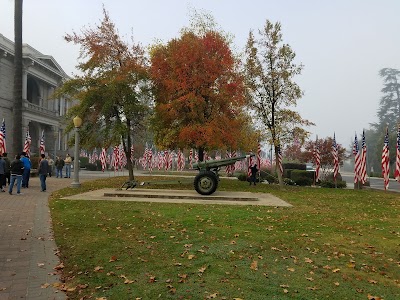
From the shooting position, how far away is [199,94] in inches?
850

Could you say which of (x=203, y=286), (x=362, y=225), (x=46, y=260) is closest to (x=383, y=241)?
(x=362, y=225)

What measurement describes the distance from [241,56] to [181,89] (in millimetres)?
5027

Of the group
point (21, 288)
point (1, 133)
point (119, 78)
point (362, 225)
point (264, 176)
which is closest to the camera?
point (21, 288)

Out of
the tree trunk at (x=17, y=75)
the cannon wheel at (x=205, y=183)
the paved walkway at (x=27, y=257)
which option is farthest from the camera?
the tree trunk at (x=17, y=75)

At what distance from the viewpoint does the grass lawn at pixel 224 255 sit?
16.5 ft

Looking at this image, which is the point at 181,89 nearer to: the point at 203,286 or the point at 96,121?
the point at 96,121

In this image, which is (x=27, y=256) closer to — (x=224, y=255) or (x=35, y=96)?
(x=224, y=255)

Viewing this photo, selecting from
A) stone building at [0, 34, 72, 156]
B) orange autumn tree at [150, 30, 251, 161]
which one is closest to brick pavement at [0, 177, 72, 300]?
orange autumn tree at [150, 30, 251, 161]

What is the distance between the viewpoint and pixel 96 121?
72.8 feet

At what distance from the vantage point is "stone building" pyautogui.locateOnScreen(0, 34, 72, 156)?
4459 centimetres

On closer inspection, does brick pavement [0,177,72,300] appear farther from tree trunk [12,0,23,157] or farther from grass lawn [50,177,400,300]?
tree trunk [12,0,23,157]

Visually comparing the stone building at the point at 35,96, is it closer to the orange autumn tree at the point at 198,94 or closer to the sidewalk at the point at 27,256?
the orange autumn tree at the point at 198,94

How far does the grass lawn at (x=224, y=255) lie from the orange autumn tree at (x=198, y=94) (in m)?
10.5

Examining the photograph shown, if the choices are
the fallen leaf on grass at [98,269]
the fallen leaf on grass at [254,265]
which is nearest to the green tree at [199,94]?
the fallen leaf on grass at [254,265]
